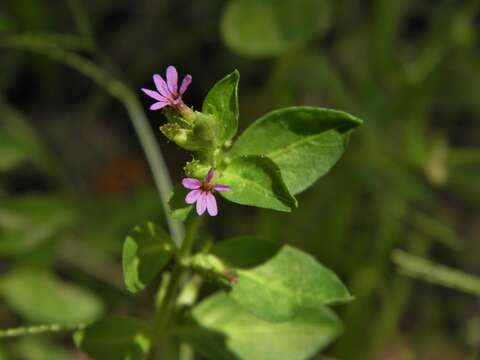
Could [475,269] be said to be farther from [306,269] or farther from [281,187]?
[281,187]

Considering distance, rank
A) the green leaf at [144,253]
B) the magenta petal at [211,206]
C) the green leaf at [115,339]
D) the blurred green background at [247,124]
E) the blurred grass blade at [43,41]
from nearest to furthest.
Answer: the magenta petal at [211,206]
the green leaf at [144,253]
the green leaf at [115,339]
the blurred grass blade at [43,41]
the blurred green background at [247,124]

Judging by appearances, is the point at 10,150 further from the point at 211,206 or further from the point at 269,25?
the point at 211,206

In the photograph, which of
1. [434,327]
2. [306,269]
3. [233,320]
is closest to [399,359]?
[434,327]

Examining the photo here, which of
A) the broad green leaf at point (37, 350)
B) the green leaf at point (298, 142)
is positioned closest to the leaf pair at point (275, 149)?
the green leaf at point (298, 142)

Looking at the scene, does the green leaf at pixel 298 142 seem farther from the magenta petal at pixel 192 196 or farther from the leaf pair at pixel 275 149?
the magenta petal at pixel 192 196

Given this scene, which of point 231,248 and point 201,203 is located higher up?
point 201,203

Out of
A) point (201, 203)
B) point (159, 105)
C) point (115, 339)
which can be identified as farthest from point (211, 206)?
point (115, 339)
